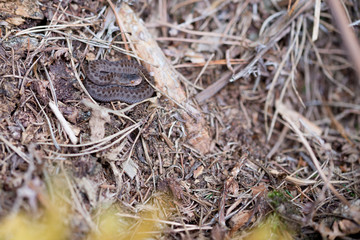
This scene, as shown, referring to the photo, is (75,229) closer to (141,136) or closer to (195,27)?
(141,136)

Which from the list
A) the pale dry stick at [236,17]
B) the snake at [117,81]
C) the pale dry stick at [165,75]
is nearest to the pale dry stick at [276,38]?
the pale dry stick at [236,17]

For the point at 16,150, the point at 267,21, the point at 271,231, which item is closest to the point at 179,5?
the point at 267,21

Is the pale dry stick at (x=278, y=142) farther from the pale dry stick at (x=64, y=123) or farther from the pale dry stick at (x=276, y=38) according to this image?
the pale dry stick at (x=64, y=123)

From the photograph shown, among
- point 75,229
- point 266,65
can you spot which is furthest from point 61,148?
point 266,65

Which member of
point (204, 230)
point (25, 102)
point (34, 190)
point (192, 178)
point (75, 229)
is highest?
point (25, 102)

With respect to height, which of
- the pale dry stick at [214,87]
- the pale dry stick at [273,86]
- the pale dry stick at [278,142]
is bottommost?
the pale dry stick at [278,142]

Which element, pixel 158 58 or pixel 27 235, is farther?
pixel 158 58
